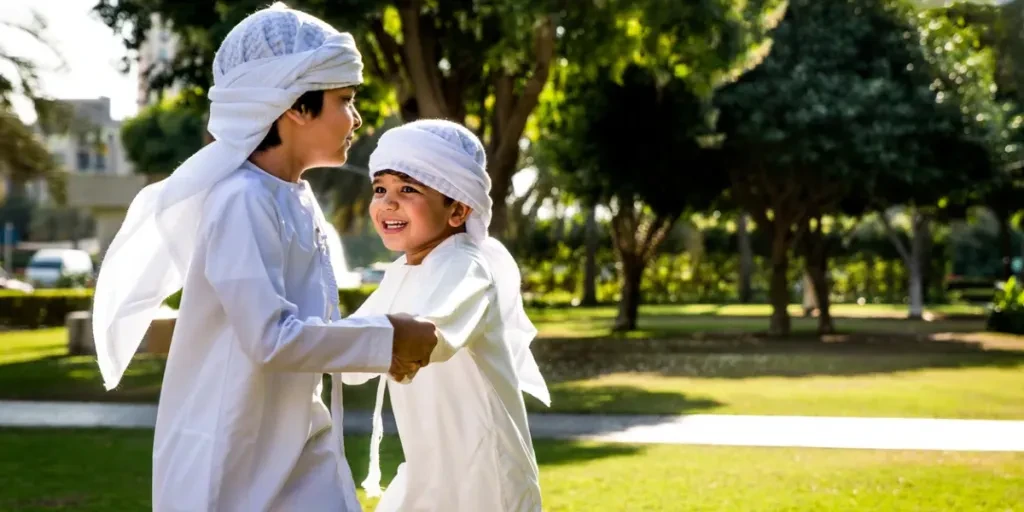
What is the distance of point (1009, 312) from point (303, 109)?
31200mm

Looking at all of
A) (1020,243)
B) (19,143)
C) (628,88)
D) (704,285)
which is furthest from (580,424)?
(1020,243)

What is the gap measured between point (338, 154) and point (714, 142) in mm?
25315

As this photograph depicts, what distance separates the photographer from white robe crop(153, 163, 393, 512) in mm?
3174

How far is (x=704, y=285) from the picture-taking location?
54969mm

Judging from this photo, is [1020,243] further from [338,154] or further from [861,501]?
[338,154]

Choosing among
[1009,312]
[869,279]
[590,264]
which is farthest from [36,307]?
[869,279]

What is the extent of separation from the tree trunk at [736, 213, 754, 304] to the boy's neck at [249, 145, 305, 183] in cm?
4700

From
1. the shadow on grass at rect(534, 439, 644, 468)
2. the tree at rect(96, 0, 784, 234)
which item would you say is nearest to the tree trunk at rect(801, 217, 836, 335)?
the tree at rect(96, 0, 784, 234)

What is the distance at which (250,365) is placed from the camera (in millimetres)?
3234

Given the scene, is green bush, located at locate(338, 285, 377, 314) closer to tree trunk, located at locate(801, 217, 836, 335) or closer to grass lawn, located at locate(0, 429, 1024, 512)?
tree trunk, located at locate(801, 217, 836, 335)

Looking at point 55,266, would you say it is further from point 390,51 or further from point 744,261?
point 390,51

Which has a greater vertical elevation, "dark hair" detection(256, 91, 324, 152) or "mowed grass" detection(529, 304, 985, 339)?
"dark hair" detection(256, 91, 324, 152)

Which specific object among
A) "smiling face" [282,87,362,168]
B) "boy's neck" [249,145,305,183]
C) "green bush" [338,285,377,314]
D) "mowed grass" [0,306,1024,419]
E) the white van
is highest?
the white van

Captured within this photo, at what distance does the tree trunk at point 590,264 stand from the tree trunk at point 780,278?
17.7 m
